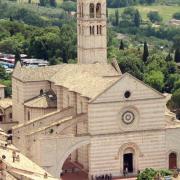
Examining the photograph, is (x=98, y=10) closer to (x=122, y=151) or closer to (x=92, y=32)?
(x=92, y=32)

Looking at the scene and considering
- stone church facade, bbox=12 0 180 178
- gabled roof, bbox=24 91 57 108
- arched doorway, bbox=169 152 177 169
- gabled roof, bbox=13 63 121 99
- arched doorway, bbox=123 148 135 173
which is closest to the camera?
stone church facade, bbox=12 0 180 178

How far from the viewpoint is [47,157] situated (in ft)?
213

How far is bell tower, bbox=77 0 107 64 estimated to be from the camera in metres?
79.2

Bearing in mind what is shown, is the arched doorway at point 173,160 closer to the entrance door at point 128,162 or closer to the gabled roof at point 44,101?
the entrance door at point 128,162

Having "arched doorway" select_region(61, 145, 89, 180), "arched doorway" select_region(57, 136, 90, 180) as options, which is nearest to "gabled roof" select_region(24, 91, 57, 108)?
"arched doorway" select_region(57, 136, 90, 180)

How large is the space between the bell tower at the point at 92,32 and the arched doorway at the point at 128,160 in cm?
1267

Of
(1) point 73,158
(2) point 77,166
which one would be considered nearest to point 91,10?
(1) point 73,158

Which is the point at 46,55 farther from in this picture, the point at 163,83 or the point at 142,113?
the point at 142,113

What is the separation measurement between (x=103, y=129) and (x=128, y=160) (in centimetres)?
291

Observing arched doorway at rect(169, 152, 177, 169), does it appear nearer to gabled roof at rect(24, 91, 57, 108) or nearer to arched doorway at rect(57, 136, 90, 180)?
arched doorway at rect(57, 136, 90, 180)

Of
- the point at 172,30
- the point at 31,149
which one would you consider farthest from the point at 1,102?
the point at 172,30

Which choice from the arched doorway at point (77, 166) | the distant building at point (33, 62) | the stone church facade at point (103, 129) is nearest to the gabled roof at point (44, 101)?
the stone church facade at point (103, 129)

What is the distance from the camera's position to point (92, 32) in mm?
79562

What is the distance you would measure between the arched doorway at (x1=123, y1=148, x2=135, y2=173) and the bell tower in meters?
12.7
